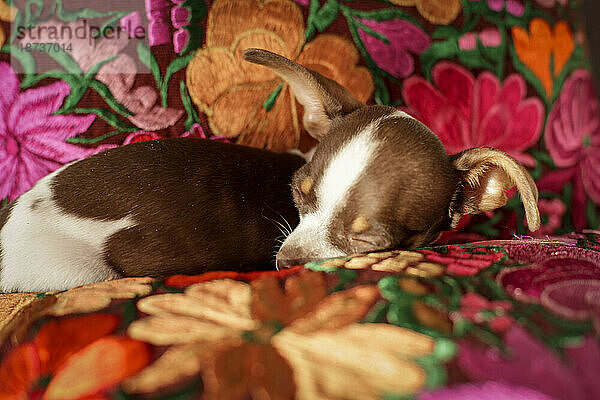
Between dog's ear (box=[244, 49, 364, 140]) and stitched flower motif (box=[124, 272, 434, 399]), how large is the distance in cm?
96

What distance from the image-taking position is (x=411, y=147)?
1789 millimetres

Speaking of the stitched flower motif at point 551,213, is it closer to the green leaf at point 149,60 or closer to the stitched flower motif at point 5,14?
the green leaf at point 149,60

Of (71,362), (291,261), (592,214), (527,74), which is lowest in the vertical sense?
(592,214)

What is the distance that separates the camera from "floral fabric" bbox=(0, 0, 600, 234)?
2.18m

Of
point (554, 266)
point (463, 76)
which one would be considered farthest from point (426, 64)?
point (554, 266)

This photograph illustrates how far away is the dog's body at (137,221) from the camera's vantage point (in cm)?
170

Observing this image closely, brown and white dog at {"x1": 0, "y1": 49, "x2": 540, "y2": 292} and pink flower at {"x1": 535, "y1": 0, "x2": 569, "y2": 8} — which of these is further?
pink flower at {"x1": 535, "y1": 0, "x2": 569, "y2": 8}

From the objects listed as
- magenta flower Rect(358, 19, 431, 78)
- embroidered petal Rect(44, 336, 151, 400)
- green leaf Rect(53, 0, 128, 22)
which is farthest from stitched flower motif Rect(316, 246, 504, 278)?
green leaf Rect(53, 0, 128, 22)

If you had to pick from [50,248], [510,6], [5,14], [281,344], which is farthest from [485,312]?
[5,14]

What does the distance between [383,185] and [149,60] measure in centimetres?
118

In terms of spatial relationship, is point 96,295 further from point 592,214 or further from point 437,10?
point 592,214

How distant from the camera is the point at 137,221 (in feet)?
5.81

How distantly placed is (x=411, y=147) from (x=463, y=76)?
0.78 m

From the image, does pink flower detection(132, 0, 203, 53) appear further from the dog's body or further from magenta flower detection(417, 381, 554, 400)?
magenta flower detection(417, 381, 554, 400)
